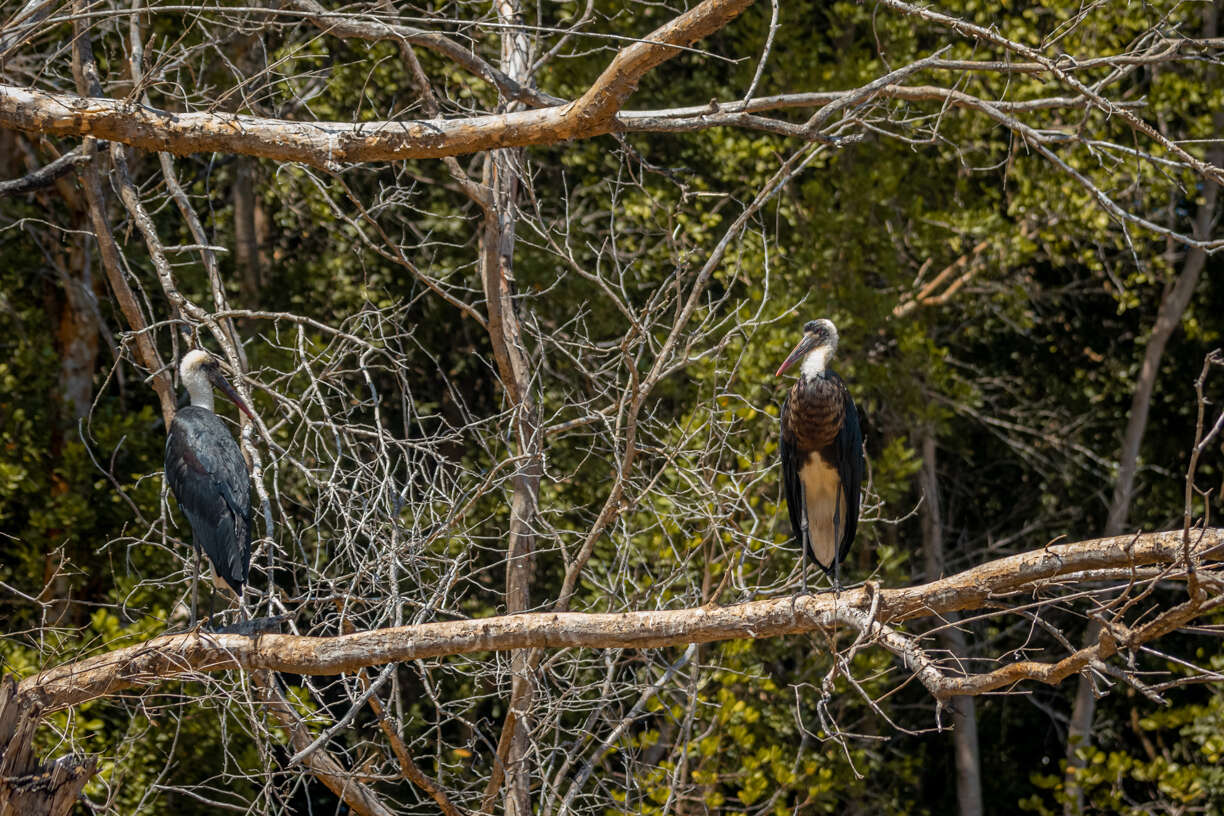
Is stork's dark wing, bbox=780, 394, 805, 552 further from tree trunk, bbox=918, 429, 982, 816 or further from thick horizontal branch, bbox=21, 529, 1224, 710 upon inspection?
tree trunk, bbox=918, 429, 982, 816

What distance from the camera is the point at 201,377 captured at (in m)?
4.50

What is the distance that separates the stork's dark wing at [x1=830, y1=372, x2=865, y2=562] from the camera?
4.49 meters

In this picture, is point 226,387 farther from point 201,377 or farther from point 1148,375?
point 1148,375

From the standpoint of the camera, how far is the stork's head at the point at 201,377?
4469mm

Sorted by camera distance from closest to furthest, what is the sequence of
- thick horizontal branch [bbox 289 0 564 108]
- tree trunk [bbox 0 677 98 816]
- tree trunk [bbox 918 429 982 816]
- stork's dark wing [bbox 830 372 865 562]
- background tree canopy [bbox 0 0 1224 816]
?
tree trunk [bbox 0 677 98 816] < thick horizontal branch [bbox 289 0 564 108] < stork's dark wing [bbox 830 372 865 562] < background tree canopy [bbox 0 0 1224 816] < tree trunk [bbox 918 429 982 816]

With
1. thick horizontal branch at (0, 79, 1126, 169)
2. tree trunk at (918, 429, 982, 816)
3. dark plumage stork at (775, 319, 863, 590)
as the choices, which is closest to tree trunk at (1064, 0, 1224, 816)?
tree trunk at (918, 429, 982, 816)

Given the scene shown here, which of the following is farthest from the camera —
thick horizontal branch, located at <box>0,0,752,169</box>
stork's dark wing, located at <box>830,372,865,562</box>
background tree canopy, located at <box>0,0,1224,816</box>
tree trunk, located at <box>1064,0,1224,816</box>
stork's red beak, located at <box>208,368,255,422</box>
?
tree trunk, located at <box>1064,0,1224,816</box>

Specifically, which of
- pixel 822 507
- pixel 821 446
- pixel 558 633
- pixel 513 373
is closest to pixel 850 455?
pixel 821 446

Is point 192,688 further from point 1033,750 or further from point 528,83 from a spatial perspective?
point 1033,750

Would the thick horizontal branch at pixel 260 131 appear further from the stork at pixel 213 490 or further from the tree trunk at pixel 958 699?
the tree trunk at pixel 958 699

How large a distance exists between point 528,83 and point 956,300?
402 cm

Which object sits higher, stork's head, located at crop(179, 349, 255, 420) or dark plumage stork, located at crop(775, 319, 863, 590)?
stork's head, located at crop(179, 349, 255, 420)

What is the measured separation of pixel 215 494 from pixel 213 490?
0.05 feet

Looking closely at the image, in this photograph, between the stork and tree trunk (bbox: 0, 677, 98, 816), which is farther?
the stork
